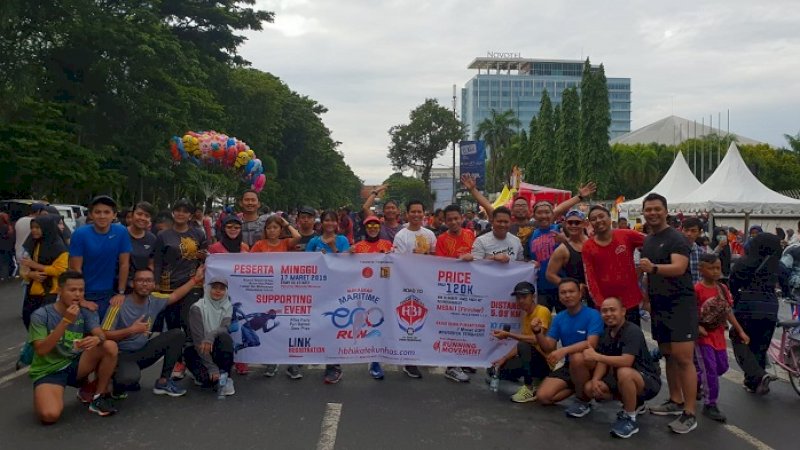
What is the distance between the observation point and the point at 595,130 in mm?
52531

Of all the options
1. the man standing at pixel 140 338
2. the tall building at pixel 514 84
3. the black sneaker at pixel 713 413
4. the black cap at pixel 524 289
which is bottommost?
the black sneaker at pixel 713 413

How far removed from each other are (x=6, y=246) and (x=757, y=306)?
1683 centimetres

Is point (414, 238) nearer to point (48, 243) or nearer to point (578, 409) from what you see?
point (578, 409)

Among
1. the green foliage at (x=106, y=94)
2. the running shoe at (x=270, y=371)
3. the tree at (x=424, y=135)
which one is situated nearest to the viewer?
the running shoe at (x=270, y=371)

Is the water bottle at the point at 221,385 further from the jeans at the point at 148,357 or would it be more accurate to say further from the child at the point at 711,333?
the child at the point at 711,333

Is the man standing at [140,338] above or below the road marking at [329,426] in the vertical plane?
above

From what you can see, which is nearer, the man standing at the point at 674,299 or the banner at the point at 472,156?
the man standing at the point at 674,299

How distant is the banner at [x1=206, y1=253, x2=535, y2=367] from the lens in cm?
736

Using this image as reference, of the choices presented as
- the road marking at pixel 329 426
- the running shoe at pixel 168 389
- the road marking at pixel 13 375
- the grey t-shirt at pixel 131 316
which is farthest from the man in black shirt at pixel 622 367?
the road marking at pixel 13 375

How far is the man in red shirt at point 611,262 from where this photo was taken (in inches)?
248

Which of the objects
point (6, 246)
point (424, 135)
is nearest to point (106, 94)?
point (6, 246)

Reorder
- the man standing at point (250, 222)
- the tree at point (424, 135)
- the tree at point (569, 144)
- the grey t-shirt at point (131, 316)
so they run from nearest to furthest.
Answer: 1. the grey t-shirt at point (131, 316)
2. the man standing at point (250, 222)
3. the tree at point (569, 144)
4. the tree at point (424, 135)

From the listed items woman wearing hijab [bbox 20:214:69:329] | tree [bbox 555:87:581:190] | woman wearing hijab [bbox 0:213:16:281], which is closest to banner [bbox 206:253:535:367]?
woman wearing hijab [bbox 20:214:69:329]

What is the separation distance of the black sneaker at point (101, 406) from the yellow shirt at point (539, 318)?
3.88 metres
